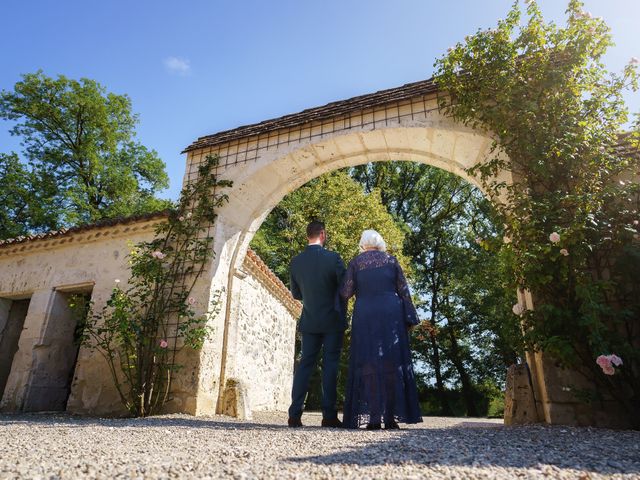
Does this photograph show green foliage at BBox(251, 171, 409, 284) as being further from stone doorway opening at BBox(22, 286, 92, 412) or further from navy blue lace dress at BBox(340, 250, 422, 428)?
navy blue lace dress at BBox(340, 250, 422, 428)

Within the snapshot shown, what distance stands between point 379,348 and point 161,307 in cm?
315

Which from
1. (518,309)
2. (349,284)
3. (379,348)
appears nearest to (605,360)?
(518,309)

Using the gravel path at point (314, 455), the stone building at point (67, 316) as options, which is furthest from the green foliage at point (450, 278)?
the gravel path at point (314, 455)

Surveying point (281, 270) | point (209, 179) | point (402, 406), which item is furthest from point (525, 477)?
point (281, 270)

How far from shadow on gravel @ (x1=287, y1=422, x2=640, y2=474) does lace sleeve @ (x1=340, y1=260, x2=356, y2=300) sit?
1283 mm

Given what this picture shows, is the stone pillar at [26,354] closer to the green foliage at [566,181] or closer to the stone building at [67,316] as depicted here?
the stone building at [67,316]

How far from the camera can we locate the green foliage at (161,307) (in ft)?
15.8

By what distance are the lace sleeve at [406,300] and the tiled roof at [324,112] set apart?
274 centimetres

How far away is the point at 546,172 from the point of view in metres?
3.77

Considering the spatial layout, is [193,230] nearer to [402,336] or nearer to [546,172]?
Answer: [402,336]

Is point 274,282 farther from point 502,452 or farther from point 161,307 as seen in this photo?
point 502,452

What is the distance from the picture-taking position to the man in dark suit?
3.38 meters

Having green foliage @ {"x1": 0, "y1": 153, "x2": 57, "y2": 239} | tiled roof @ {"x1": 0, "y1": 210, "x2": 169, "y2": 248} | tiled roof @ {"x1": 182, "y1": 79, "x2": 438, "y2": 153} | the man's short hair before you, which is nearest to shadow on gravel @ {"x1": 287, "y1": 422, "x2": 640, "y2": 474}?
the man's short hair

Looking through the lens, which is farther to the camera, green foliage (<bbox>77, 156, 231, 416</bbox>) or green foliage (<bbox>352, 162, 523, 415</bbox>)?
green foliage (<bbox>352, 162, 523, 415</bbox>)
